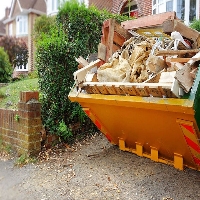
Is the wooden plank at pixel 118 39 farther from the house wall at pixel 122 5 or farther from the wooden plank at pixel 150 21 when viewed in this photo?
the house wall at pixel 122 5

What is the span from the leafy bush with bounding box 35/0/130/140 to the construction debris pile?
97 centimetres

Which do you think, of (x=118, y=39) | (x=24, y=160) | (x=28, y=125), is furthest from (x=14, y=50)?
(x=118, y=39)

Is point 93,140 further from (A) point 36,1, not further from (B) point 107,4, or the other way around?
(A) point 36,1

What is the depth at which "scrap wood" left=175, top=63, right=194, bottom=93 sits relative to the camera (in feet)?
7.36

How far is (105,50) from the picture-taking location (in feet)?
12.1

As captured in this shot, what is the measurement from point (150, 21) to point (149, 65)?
77cm

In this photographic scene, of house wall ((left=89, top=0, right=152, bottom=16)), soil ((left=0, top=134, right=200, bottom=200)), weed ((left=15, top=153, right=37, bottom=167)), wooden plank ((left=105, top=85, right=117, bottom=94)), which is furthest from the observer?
house wall ((left=89, top=0, right=152, bottom=16))

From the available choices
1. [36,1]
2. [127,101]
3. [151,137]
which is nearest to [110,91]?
[127,101]

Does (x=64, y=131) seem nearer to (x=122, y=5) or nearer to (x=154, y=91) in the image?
(x=154, y=91)

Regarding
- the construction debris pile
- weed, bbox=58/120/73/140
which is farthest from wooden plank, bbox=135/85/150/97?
weed, bbox=58/120/73/140

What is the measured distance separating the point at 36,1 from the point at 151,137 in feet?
86.2

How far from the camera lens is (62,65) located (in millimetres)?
4469

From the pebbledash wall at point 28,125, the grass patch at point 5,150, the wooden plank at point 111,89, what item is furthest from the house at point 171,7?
the wooden plank at point 111,89

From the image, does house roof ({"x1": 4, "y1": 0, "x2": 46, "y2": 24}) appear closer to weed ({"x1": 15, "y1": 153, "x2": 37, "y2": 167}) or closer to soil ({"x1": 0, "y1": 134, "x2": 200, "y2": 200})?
weed ({"x1": 15, "y1": 153, "x2": 37, "y2": 167})
